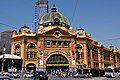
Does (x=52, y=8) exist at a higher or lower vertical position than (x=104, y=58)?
higher

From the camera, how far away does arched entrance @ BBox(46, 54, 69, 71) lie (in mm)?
69425

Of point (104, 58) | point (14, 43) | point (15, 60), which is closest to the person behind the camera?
point (15, 60)

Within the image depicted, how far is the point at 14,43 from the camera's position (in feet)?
242

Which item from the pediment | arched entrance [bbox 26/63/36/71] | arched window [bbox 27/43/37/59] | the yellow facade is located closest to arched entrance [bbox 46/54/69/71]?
the yellow facade

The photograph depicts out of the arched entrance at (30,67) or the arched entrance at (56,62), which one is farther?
the arched entrance at (30,67)

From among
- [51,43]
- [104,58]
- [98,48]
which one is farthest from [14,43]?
[104,58]

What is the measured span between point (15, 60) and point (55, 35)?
45.5 feet

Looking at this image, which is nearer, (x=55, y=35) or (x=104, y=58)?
(x=55, y=35)

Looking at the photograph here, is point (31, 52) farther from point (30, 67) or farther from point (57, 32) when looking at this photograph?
point (57, 32)

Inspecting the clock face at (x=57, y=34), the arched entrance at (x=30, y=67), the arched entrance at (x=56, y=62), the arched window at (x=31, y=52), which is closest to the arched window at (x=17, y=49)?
the arched window at (x=31, y=52)

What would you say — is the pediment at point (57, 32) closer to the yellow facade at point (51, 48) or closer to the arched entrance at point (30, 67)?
the yellow facade at point (51, 48)

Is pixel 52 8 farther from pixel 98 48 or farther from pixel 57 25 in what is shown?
pixel 98 48

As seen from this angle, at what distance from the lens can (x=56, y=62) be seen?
6962cm

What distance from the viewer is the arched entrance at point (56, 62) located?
2733 inches
